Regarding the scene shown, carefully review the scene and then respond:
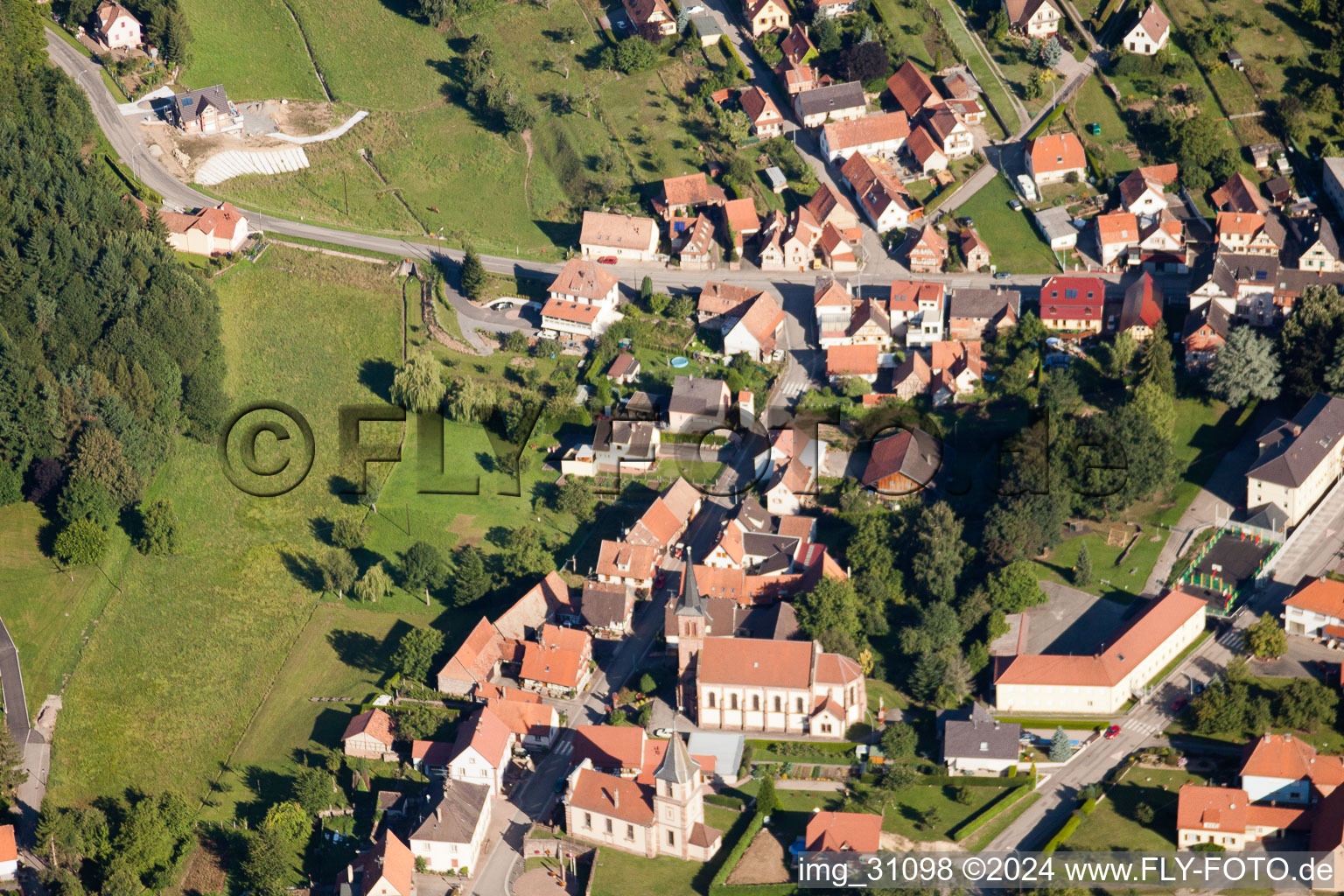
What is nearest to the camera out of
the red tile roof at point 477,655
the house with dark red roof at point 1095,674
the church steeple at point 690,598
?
the house with dark red roof at point 1095,674

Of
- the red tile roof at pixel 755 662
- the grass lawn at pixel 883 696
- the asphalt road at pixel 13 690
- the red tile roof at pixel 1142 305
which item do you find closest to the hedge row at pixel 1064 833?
the grass lawn at pixel 883 696

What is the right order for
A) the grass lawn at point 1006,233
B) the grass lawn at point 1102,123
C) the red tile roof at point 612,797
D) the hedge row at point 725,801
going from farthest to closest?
the grass lawn at point 1102,123 → the grass lawn at point 1006,233 → the hedge row at point 725,801 → the red tile roof at point 612,797

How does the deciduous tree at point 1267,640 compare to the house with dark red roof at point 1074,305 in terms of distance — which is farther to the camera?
the house with dark red roof at point 1074,305

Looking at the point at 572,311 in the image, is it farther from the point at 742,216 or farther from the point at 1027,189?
the point at 1027,189

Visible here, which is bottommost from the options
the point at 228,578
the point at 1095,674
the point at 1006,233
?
the point at 228,578

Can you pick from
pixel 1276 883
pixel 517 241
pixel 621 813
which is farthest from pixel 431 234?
pixel 1276 883

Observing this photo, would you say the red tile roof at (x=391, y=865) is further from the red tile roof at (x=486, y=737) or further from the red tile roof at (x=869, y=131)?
the red tile roof at (x=869, y=131)

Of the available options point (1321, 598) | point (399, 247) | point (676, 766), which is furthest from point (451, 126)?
point (1321, 598)
